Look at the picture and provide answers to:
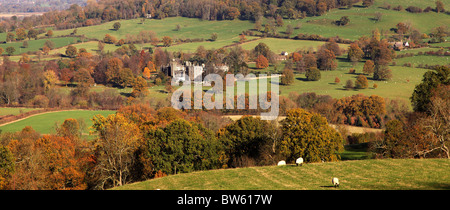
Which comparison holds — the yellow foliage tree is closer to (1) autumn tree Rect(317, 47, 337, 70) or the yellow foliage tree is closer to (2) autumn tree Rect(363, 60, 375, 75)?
(1) autumn tree Rect(317, 47, 337, 70)

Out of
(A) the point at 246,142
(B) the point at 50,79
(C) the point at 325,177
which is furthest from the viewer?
(B) the point at 50,79

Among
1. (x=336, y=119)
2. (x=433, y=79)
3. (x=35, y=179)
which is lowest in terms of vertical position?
(x=336, y=119)

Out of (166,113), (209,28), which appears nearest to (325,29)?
(209,28)

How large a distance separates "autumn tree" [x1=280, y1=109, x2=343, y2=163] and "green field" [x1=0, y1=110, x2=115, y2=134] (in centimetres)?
4967

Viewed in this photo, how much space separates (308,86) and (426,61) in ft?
127

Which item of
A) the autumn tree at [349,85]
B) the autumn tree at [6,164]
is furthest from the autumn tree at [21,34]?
the autumn tree at [6,164]

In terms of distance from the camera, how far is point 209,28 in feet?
637

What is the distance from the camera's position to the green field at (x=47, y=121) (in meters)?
81.2

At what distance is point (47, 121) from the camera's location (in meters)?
87.9

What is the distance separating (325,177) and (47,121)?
75256 mm

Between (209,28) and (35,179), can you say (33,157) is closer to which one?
(35,179)

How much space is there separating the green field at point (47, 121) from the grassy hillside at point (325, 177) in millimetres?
58188

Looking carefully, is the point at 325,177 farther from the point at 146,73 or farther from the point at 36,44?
the point at 36,44

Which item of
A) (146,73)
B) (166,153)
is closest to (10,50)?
(146,73)
